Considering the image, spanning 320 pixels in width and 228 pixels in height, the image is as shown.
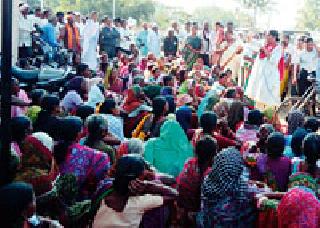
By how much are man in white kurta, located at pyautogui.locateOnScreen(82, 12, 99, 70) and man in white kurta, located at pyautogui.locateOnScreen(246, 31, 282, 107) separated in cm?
462

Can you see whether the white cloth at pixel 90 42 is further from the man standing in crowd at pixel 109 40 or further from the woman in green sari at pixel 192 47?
the woman in green sari at pixel 192 47

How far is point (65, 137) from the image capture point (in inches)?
159

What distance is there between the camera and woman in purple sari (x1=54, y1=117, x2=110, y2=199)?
384 cm

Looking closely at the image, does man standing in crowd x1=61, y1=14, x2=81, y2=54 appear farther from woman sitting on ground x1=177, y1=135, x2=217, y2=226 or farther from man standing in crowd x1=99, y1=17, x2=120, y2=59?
woman sitting on ground x1=177, y1=135, x2=217, y2=226

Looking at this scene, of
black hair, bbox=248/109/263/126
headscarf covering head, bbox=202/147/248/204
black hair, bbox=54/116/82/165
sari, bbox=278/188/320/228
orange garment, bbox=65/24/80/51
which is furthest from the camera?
orange garment, bbox=65/24/80/51

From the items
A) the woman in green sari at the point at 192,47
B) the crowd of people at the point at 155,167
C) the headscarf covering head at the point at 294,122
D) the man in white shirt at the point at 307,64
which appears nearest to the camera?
the crowd of people at the point at 155,167

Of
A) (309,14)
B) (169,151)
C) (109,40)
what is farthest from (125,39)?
(309,14)

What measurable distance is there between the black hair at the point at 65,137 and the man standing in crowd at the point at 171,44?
399 inches

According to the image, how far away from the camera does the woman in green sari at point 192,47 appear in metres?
12.9

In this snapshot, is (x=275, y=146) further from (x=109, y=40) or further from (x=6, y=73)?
(x=109, y=40)

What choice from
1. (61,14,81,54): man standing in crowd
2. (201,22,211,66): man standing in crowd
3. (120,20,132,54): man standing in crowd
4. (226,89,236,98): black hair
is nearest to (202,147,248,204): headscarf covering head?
(226,89,236,98): black hair

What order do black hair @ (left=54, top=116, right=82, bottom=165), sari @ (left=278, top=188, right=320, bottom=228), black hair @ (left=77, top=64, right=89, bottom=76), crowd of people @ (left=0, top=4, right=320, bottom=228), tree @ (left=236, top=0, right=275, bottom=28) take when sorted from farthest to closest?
tree @ (left=236, top=0, right=275, bottom=28)
black hair @ (left=77, top=64, right=89, bottom=76)
black hair @ (left=54, top=116, right=82, bottom=165)
crowd of people @ (left=0, top=4, right=320, bottom=228)
sari @ (left=278, top=188, right=320, bottom=228)

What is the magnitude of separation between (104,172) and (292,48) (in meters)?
8.98

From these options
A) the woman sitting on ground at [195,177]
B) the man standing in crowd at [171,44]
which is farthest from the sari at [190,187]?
the man standing in crowd at [171,44]
